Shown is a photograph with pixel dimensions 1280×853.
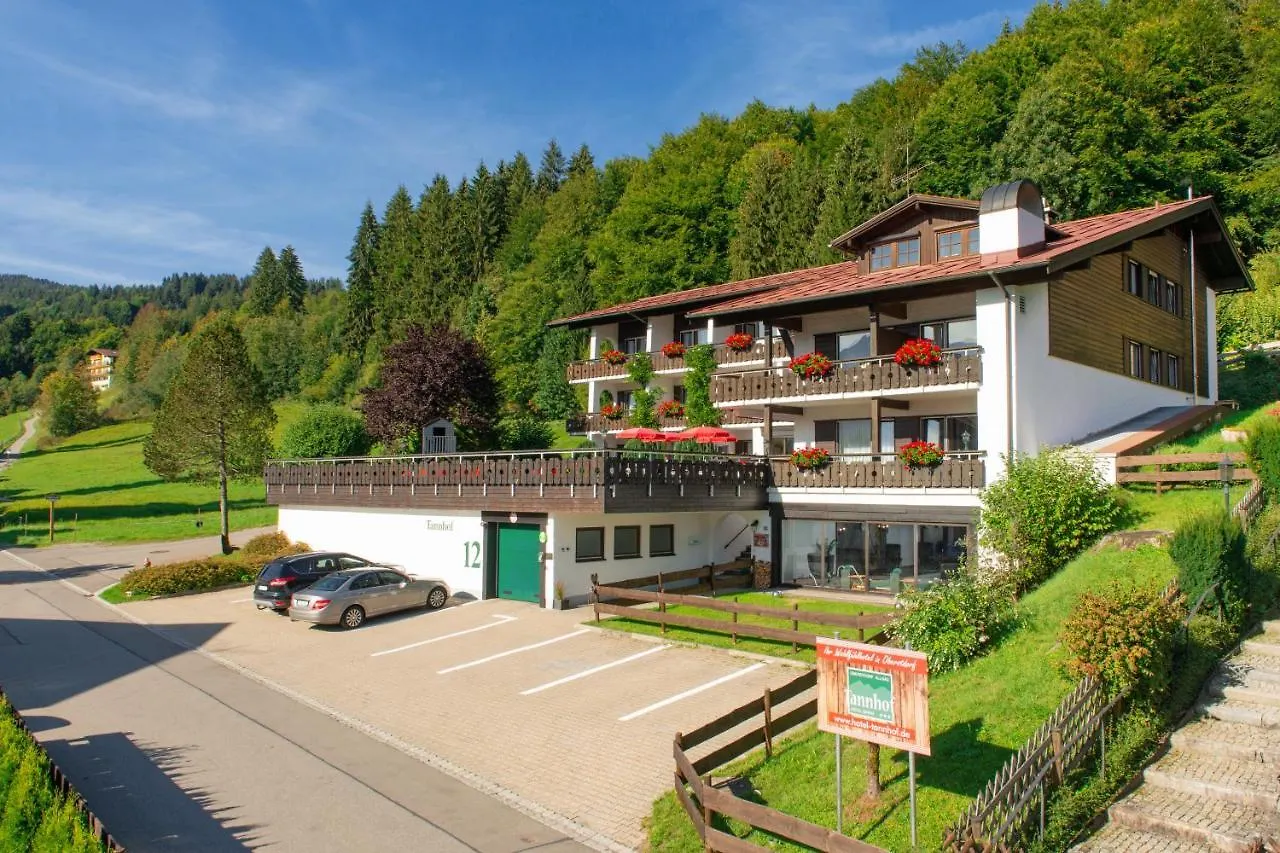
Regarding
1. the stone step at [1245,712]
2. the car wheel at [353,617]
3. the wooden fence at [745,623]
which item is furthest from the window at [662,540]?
the stone step at [1245,712]

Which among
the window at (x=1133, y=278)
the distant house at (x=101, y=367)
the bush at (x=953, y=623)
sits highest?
the distant house at (x=101, y=367)

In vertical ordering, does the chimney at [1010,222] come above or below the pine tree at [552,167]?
below

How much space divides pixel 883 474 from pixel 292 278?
12377cm

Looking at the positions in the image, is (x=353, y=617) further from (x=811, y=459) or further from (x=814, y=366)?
(x=814, y=366)

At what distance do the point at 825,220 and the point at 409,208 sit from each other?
6291 centimetres

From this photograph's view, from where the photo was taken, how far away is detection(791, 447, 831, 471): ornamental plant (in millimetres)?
25281

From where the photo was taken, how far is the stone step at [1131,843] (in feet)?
28.9

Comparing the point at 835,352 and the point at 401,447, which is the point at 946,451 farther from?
the point at 401,447

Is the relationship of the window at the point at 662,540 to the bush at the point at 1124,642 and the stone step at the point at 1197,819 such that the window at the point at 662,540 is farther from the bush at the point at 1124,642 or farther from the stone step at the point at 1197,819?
the stone step at the point at 1197,819

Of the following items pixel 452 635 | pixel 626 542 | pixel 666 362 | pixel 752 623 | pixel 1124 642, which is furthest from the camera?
pixel 666 362

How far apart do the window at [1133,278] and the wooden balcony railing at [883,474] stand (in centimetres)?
956

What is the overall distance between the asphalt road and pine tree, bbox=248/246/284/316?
376ft

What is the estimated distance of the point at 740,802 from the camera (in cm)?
891

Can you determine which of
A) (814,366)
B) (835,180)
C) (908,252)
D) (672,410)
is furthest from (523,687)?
(835,180)
